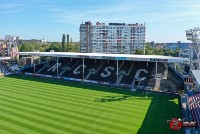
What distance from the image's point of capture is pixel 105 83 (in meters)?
47.9

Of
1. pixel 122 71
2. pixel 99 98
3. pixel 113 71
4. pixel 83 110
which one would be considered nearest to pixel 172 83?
pixel 122 71

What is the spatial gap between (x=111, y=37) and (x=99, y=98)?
88.0m

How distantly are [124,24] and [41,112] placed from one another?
9909 cm

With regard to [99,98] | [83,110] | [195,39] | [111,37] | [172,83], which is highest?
[111,37]

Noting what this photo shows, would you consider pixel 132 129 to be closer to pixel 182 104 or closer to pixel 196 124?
pixel 196 124

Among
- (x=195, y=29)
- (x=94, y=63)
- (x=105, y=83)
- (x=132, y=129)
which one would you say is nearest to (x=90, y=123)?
(x=132, y=129)

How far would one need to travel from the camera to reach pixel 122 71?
50.5m

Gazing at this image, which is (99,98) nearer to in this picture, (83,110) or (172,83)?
(83,110)

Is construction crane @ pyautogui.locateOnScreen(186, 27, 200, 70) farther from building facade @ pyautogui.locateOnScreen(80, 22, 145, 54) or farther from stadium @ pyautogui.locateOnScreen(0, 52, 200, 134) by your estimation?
building facade @ pyautogui.locateOnScreen(80, 22, 145, 54)

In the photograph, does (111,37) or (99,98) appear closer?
(99,98)

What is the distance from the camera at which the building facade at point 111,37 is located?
12169 cm

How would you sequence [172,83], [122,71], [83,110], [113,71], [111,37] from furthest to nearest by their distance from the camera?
1. [111,37]
2. [113,71]
3. [122,71]
4. [172,83]
5. [83,110]

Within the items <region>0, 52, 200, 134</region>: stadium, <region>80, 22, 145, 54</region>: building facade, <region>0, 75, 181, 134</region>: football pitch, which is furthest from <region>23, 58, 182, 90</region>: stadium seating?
<region>80, 22, 145, 54</region>: building facade

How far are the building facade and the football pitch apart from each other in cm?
7796
